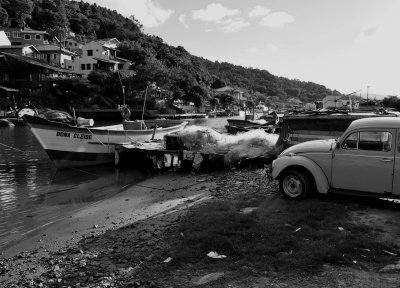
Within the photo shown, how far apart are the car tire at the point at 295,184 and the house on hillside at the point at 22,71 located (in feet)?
225

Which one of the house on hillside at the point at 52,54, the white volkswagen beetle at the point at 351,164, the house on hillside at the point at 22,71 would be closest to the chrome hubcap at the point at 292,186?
the white volkswagen beetle at the point at 351,164

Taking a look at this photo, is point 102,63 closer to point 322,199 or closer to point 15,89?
point 15,89

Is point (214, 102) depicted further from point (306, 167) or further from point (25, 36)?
point (306, 167)

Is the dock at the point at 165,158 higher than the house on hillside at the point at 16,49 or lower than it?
lower

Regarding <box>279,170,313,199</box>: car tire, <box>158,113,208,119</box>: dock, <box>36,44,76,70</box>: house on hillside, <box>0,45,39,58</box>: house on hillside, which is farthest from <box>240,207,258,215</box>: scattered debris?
<box>36,44,76,70</box>: house on hillside

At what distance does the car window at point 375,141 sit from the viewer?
7777 millimetres

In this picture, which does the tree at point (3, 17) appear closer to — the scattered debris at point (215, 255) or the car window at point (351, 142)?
the car window at point (351, 142)

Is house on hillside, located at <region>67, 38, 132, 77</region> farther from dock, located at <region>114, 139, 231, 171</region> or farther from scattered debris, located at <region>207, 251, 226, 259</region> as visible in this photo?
scattered debris, located at <region>207, 251, 226, 259</region>

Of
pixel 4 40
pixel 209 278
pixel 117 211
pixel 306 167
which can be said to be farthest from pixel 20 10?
pixel 209 278

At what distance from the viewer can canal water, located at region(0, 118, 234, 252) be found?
10.8 metres

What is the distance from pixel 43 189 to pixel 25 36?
88526mm

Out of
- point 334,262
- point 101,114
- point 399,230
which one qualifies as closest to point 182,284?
point 334,262

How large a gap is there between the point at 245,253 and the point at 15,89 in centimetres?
6930

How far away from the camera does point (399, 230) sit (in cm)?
664
